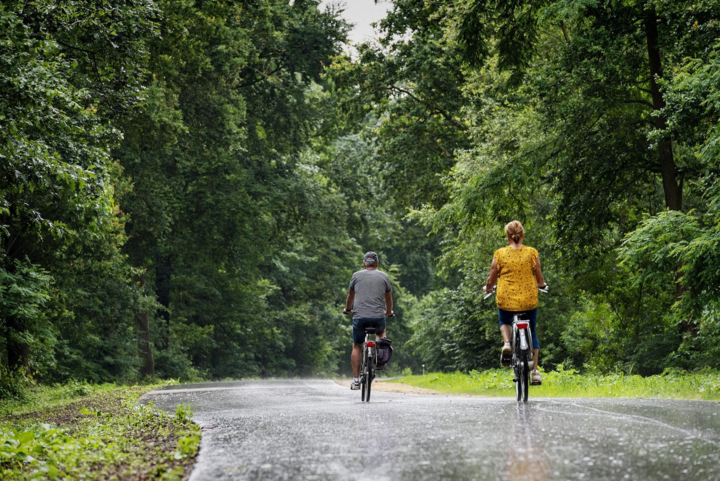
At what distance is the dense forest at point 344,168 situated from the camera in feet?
46.3

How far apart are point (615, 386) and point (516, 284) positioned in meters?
6.56

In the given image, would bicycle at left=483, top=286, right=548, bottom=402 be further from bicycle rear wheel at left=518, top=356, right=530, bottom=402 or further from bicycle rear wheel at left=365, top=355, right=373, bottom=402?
bicycle rear wheel at left=365, top=355, right=373, bottom=402

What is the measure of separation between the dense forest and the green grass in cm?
109

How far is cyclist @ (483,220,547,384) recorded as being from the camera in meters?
9.72

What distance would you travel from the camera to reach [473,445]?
5.84m

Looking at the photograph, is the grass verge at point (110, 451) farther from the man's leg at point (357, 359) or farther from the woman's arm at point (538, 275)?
the woman's arm at point (538, 275)

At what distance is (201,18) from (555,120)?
8.29m

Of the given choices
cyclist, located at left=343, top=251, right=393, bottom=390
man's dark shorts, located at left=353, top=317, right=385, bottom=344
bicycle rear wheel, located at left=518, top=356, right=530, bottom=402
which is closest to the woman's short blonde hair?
bicycle rear wheel, located at left=518, top=356, right=530, bottom=402

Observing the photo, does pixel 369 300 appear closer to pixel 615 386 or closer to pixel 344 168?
pixel 615 386

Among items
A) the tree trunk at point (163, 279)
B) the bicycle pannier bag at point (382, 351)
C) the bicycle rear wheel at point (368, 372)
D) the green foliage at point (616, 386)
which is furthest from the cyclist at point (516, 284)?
the tree trunk at point (163, 279)

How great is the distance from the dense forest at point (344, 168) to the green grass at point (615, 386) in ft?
3.59

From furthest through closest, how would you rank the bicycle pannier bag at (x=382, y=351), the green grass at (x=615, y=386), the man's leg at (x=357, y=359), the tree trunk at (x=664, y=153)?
the tree trunk at (x=664, y=153) < the green grass at (x=615, y=386) < the man's leg at (x=357, y=359) < the bicycle pannier bag at (x=382, y=351)

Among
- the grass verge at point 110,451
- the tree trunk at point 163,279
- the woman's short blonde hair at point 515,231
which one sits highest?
the tree trunk at point 163,279

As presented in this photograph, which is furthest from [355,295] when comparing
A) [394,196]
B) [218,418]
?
[394,196]
